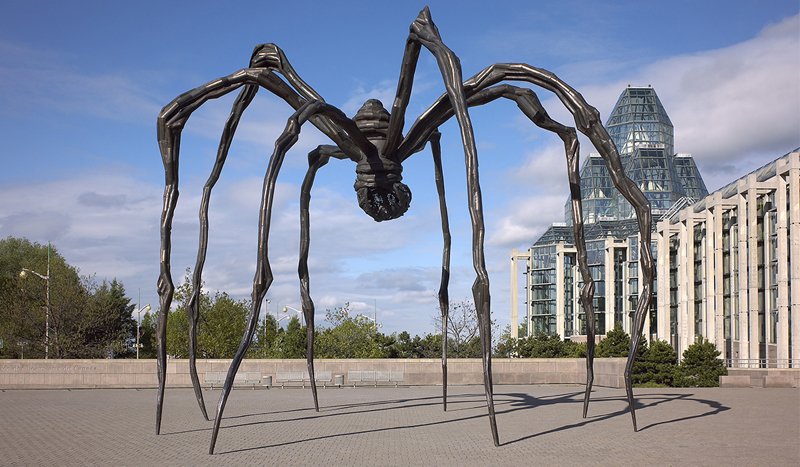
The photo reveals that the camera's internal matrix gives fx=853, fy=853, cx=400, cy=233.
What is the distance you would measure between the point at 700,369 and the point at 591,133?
17.5 m

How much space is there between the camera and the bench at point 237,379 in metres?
22.3

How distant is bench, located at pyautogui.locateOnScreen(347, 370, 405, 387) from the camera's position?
2341cm

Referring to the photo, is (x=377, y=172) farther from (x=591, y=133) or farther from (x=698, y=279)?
(x=698, y=279)

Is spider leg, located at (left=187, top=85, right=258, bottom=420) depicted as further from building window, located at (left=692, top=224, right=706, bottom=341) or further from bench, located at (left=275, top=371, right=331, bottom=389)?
building window, located at (left=692, top=224, right=706, bottom=341)

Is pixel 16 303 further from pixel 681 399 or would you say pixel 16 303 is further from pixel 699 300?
pixel 699 300

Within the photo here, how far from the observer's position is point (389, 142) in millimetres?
11406

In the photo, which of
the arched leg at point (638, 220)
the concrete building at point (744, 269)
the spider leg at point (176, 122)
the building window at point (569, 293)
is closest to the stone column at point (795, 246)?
the concrete building at point (744, 269)

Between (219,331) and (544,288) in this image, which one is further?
(544,288)

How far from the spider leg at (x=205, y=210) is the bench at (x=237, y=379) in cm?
1118

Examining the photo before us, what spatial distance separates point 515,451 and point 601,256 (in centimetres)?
6029

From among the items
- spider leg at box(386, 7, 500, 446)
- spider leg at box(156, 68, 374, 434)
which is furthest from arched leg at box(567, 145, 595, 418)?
spider leg at box(156, 68, 374, 434)

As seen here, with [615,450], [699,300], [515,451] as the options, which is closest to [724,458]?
[615,450]

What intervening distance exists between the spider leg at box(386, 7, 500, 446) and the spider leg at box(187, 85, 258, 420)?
198cm

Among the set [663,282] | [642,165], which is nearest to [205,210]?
[663,282]
